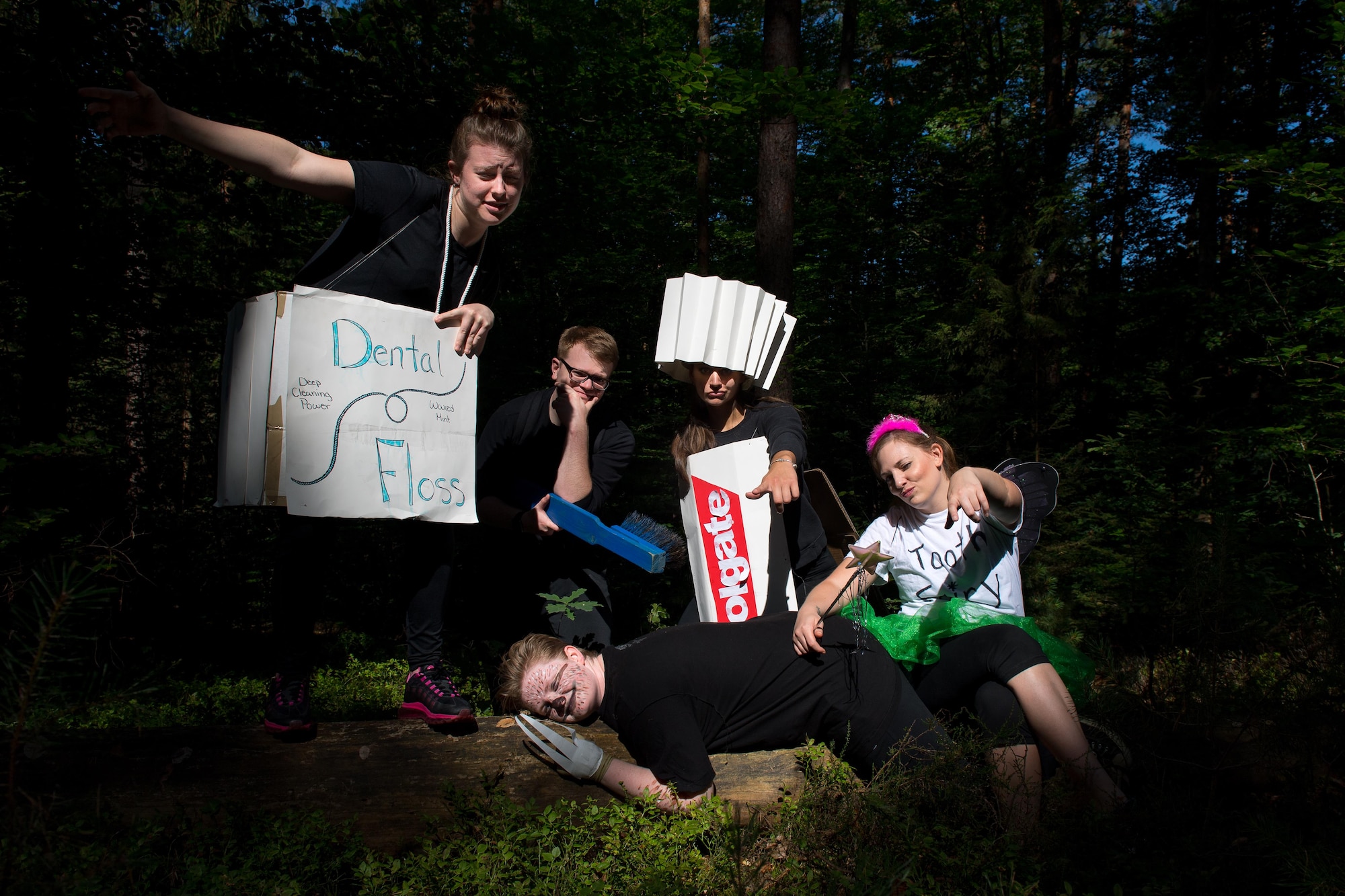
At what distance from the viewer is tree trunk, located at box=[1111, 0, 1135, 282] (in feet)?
51.4

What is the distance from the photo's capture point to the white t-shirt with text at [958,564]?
333cm

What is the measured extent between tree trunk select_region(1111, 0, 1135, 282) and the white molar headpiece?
14.8 meters

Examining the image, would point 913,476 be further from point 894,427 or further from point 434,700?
point 434,700

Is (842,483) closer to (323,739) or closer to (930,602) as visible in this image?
(930,602)

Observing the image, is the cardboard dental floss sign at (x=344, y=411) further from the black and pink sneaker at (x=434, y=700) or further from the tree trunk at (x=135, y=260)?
the tree trunk at (x=135, y=260)

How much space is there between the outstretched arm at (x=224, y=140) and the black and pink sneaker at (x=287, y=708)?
1.67 meters

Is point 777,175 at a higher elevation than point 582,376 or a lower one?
higher

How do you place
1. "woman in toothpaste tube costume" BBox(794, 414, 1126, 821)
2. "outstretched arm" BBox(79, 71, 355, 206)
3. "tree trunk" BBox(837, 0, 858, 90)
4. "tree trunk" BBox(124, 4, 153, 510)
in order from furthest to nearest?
"tree trunk" BBox(837, 0, 858, 90), "tree trunk" BBox(124, 4, 153, 510), "woman in toothpaste tube costume" BBox(794, 414, 1126, 821), "outstretched arm" BBox(79, 71, 355, 206)

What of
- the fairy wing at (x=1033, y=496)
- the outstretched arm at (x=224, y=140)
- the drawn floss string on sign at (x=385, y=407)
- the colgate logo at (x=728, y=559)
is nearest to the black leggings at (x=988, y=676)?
the fairy wing at (x=1033, y=496)

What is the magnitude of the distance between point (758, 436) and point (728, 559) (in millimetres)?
614

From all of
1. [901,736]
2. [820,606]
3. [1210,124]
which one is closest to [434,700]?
[820,606]

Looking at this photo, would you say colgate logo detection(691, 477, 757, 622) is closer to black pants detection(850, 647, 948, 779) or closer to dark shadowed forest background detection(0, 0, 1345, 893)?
black pants detection(850, 647, 948, 779)

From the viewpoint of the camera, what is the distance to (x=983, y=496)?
283 centimetres

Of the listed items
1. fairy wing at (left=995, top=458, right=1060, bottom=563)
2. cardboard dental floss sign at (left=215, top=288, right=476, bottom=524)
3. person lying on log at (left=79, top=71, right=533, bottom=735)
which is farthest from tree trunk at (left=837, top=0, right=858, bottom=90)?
cardboard dental floss sign at (left=215, top=288, right=476, bottom=524)
